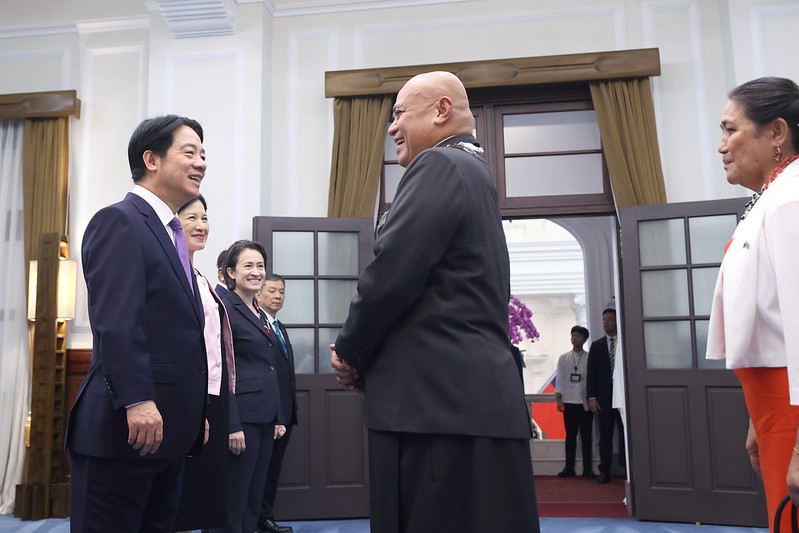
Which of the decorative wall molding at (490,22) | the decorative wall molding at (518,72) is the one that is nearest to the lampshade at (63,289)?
the decorative wall molding at (518,72)

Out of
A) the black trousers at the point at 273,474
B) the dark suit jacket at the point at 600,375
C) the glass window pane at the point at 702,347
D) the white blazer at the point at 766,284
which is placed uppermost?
the white blazer at the point at 766,284

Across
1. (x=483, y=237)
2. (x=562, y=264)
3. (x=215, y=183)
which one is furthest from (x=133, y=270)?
(x=562, y=264)

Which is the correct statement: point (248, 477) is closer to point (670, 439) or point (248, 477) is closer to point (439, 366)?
point (439, 366)

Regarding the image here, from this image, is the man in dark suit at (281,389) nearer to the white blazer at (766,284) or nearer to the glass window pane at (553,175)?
the glass window pane at (553,175)

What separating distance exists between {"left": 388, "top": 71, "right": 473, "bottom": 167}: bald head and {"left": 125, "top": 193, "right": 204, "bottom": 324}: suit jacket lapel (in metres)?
0.64

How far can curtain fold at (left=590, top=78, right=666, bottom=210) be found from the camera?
4.81 m

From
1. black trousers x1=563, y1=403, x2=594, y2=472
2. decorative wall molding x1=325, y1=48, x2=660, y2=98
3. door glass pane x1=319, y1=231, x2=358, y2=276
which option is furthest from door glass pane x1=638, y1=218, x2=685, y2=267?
black trousers x1=563, y1=403, x2=594, y2=472

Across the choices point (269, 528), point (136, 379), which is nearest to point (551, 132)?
point (269, 528)

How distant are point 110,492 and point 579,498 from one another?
446cm

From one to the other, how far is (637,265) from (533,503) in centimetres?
351

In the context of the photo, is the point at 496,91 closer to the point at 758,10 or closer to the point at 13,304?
the point at 758,10

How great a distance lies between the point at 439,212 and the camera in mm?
1486

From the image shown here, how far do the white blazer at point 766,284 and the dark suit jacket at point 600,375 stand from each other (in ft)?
16.9

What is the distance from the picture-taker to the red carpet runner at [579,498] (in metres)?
4.83
